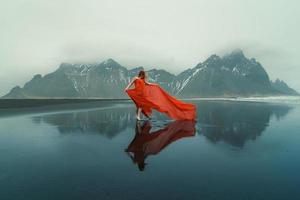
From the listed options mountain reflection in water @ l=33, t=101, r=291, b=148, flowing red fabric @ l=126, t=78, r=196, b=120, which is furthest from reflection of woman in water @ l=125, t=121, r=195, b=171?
flowing red fabric @ l=126, t=78, r=196, b=120

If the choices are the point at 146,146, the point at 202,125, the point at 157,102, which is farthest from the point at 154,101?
the point at 146,146

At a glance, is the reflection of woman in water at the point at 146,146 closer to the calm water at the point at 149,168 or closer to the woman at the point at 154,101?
the calm water at the point at 149,168

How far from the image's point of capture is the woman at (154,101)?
14.1 metres

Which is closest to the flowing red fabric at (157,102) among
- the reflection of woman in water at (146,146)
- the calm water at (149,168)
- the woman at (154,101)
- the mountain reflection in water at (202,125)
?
the woman at (154,101)

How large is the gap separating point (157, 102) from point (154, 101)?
17cm

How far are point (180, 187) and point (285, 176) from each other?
1965 mm

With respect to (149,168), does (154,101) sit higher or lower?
higher

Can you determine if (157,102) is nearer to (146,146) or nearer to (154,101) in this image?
(154,101)

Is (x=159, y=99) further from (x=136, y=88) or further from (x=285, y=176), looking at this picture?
(x=285, y=176)

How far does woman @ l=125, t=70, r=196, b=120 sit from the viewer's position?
14141 mm

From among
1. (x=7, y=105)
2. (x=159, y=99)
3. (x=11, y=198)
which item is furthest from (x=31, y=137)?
(x=7, y=105)

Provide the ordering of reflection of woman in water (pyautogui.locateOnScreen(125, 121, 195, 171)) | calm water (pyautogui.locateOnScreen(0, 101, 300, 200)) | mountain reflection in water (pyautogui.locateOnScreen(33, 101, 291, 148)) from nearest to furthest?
calm water (pyautogui.locateOnScreen(0, 101, 300, 200)) → reflection of woman in water (pyautogui.locateOnScreen(125, 121, 195, 171)) → mountain reflection in water (pyautogui.locateOnScreen(33, 101, 291, 148))

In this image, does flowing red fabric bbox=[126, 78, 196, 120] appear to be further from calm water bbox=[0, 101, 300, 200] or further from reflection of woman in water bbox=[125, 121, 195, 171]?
calm water bbox=[0, 101, 300, 200]

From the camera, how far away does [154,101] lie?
14320 mm
